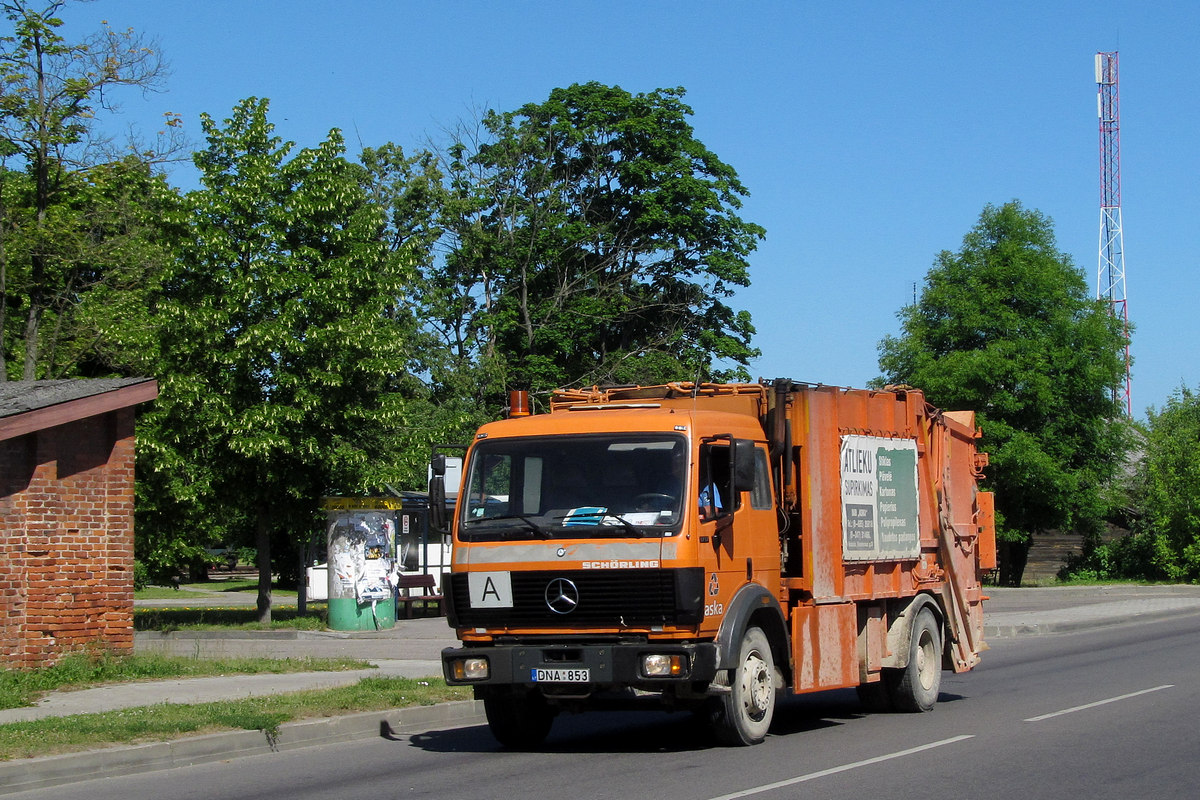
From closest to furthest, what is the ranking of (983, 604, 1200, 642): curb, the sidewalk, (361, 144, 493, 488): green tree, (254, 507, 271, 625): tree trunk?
the sidewalk
(983, 604, 1200, 642): curb
(254, 507, 271, 625): tree trunk
(361, 144, 493, 488): green tree

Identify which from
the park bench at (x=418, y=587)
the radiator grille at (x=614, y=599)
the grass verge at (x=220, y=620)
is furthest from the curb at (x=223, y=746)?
the park bench at (x=418, y=587)

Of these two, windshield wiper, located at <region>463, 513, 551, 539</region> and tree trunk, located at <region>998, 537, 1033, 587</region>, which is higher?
windshield wiper, located at <region>463, 513, 551, 539</region>

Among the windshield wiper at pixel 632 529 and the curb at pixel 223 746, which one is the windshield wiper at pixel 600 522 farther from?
the curb at pixel 223 746

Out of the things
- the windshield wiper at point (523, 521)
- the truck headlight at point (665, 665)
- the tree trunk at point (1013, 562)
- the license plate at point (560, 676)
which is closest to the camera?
the truck headlight at point (665, 665)

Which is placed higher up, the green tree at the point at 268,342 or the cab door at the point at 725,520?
the green tree at the point at 268,342

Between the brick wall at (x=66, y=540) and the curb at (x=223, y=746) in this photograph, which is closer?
the curb at (x=223, y=746)

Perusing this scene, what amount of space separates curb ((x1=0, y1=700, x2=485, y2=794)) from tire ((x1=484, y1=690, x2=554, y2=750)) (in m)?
1.54

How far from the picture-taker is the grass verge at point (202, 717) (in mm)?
10430

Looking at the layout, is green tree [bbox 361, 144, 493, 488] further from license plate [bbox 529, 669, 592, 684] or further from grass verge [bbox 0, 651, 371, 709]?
license plate [bbox 529, 669, 592, 684]

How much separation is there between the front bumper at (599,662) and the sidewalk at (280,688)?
7.48 feet

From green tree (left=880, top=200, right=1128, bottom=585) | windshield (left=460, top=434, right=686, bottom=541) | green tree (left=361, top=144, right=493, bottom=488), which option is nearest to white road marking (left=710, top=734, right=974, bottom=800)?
windshield (left=460, top=434, right=686, bottom=541)

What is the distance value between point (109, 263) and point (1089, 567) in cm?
3885

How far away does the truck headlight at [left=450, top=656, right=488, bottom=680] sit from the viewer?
34.2 feet

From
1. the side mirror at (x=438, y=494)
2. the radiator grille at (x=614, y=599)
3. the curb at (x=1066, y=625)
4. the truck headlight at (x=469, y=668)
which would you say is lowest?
the curb at (x=1066, y=625)
